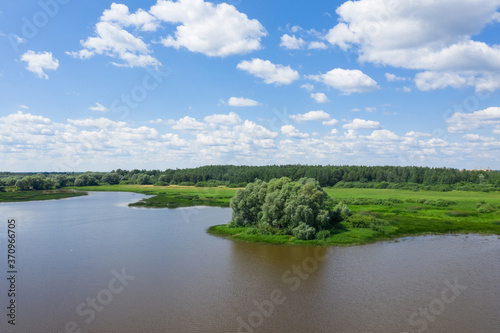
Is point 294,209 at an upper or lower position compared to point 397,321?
upper

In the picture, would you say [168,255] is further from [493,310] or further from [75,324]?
[493,310]

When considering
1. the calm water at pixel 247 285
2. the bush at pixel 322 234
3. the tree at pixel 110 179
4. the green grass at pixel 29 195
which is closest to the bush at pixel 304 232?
the bush at pixel 322 234

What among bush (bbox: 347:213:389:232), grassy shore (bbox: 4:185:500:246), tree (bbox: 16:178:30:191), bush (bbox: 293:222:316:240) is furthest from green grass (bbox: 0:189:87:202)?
bush (bbox: 347:213:389:232)

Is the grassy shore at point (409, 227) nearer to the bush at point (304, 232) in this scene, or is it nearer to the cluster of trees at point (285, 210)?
the bush at point (304, 232)

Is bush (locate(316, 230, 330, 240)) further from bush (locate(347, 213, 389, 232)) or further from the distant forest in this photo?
the distant forest

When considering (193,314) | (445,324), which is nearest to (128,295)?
(193,314)

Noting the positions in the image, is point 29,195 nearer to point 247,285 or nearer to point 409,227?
point 247,285
